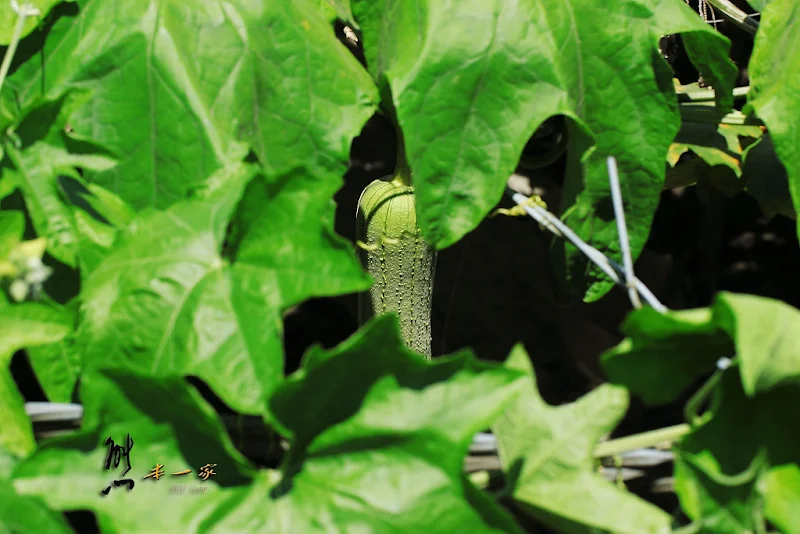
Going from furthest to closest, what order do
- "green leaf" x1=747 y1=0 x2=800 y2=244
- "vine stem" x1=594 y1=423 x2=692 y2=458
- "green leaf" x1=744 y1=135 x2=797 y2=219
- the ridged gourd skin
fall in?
"green leaf" x1=744 y1=135 x2=797 y2=219 < the ridged gourd skin < "green leaf" x1=747 y1=0 x2=800 y2=244 < "vine stem" x1=594 y1=423 x2=692 y2=458

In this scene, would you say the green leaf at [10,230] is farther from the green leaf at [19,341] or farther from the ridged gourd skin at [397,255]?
the ridged gourd skin at [397,255]

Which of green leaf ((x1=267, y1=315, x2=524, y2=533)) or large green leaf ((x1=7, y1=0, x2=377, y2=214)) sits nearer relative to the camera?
green leaf ((x1=267, y1=315, x2=524, y2=533))

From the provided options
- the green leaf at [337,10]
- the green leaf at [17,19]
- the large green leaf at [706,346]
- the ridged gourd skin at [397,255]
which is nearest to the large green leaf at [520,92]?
the green leaf at [337,10]

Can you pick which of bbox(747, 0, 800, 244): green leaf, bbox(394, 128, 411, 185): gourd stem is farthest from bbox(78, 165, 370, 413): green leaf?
bbox(747, 0, 800, 244): green leaf

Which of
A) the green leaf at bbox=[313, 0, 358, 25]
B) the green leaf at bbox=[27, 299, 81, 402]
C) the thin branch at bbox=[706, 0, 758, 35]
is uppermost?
the green leaf at bbox=[313, 0, 358, 25]

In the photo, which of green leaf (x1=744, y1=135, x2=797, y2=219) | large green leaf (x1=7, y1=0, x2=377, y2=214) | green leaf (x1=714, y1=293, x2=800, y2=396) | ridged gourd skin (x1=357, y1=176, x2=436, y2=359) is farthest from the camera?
green leaf (x1=744, y1=135, x2=797, y2=219)

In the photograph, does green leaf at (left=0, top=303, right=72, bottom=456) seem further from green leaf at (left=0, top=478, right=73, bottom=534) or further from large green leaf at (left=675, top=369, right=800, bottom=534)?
large green leaf at (left=675, top=369, right=800, bottom=534)

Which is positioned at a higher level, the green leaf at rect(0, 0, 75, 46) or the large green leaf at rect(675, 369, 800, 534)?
the green leaf at rect(0, 0, 75, 46)

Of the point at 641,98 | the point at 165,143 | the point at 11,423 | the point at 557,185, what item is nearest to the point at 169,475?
the point at 11,423

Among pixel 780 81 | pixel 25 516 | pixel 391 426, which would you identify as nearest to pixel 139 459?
pixel 25 516
